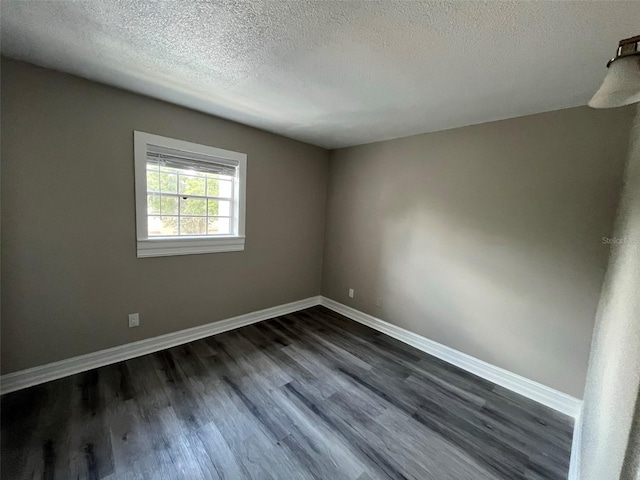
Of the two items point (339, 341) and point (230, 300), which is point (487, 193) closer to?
point (339, 341)

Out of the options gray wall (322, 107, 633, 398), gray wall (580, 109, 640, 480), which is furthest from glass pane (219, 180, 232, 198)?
gray wall (580, 109, 640, 480)

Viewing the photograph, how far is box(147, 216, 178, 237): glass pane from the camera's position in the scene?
8.21ft

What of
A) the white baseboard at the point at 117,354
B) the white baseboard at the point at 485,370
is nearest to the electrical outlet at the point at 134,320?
the white baseboard at the point at 117,354

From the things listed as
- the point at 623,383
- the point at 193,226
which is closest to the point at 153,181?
the point at 193,226

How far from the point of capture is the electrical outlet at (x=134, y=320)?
7.90 ft

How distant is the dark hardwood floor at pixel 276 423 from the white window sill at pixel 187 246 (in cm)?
100

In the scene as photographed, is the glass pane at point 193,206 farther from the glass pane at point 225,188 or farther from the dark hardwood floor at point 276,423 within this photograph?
the dark hardwood floor at point 276,423

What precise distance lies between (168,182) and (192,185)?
229 mm

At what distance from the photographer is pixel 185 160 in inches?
103

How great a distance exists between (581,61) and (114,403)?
3.72 metres

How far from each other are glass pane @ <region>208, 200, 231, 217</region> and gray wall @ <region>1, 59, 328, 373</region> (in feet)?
1.10

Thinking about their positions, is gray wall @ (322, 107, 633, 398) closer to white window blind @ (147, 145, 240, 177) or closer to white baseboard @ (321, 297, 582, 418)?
white baseboard @ (321, 297, 582, 418)

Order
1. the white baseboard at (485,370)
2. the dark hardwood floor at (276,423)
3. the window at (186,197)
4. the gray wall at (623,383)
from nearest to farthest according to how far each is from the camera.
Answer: the gray wall at (623,383)
the dark hardwood floor at (276,423)
the white baseboard at (485,370)
the window at (186,197)

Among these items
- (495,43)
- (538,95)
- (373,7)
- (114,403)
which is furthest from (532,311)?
(114,403)
